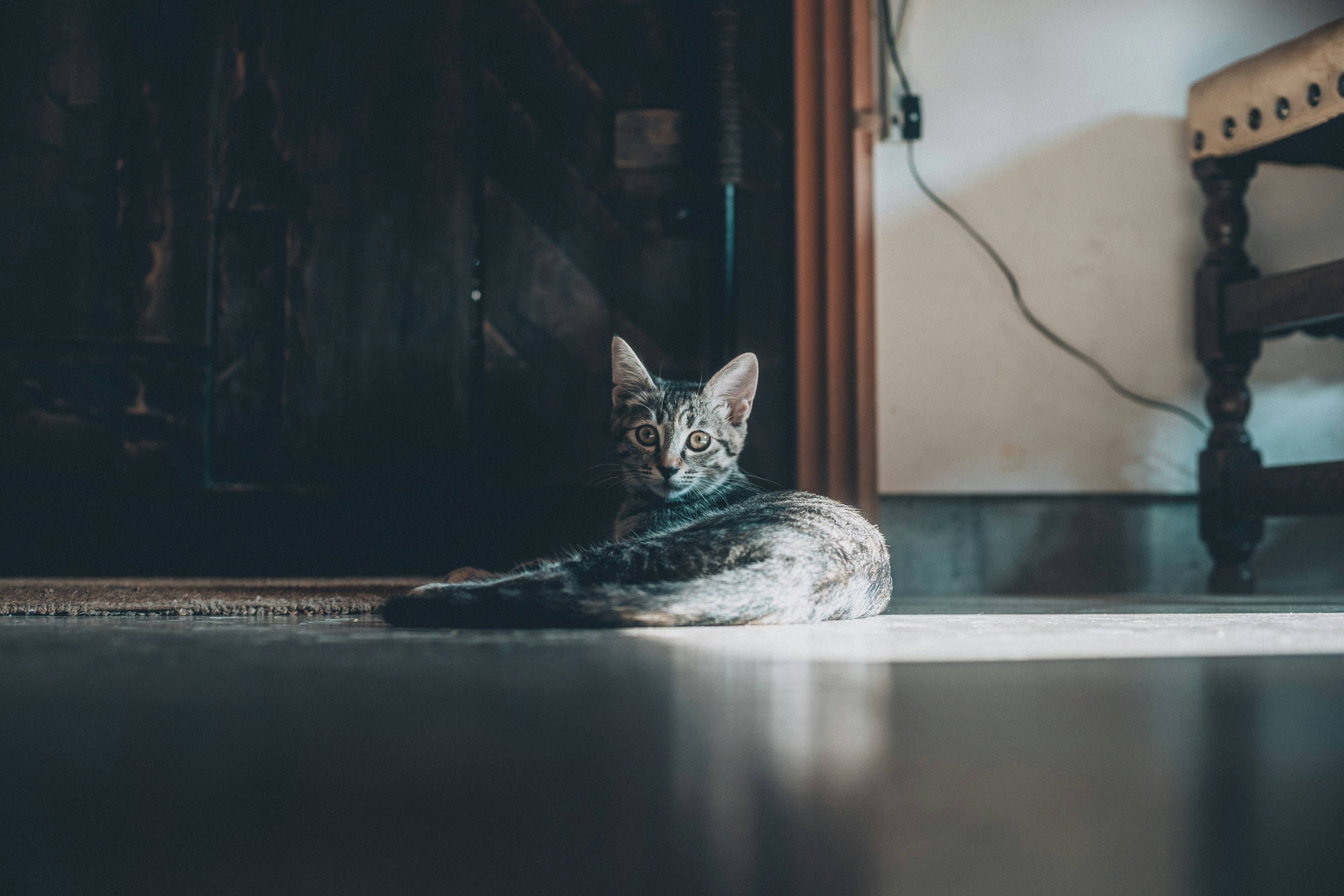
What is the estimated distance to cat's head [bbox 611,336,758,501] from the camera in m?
1.48

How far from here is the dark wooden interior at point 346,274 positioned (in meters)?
1.98

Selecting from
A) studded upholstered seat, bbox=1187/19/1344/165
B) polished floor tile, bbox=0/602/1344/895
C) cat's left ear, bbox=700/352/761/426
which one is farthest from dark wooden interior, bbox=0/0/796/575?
polished floor tile, bbox=0/602/1344/895

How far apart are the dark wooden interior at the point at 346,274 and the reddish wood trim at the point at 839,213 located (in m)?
0.11

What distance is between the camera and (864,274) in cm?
204

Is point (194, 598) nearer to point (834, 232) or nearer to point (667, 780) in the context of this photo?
point (667, 780)

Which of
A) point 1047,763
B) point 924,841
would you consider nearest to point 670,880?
point 924,841

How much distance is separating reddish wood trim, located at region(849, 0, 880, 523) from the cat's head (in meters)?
0.46

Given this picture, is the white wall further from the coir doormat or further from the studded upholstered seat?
the coir doormat

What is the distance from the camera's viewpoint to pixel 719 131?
200 centimetres

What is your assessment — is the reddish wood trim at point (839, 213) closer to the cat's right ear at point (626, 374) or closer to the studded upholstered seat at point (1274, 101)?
the cat's right ear at point (626, 374)

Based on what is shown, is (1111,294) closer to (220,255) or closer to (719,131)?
(719,131)

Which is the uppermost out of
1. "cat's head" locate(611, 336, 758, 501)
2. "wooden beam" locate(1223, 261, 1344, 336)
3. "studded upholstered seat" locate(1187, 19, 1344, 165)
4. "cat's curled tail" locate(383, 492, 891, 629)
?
"studded upholstered seat" locate(1187, 19, 1344, 165)

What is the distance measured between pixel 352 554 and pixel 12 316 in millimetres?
930

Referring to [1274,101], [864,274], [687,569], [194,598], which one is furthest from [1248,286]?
[194,598]
